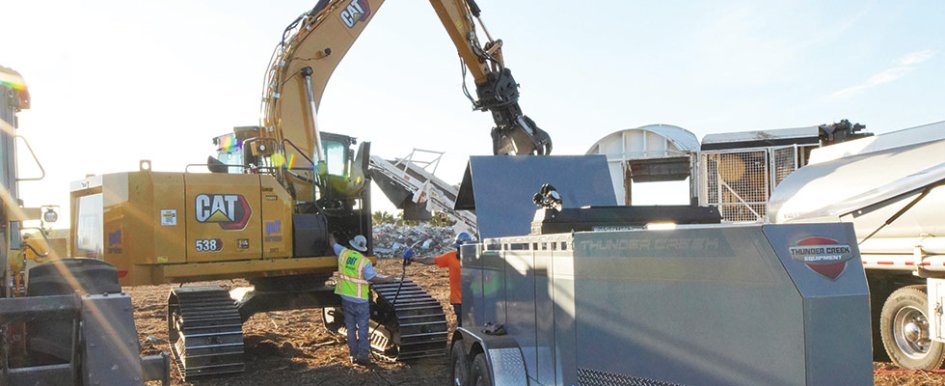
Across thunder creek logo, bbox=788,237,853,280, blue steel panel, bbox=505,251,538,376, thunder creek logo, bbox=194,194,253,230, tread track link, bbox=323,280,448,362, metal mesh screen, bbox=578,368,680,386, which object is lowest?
tread track link, bbox=323,280,448,362

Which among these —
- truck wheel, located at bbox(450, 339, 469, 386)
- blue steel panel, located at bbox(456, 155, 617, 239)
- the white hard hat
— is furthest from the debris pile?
truck wheel, located at bbox(450, 339, 469, 386)

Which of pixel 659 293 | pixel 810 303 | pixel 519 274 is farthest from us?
pixel 519 274

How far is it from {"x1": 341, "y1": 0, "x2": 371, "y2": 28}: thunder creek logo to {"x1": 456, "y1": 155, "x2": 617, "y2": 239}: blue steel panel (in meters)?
3.80

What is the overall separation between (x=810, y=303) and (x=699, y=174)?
1161 cm

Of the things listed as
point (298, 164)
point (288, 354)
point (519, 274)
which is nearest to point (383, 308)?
point (288, 354)

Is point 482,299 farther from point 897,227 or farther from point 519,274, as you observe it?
point 897,227

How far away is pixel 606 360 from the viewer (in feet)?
12.2

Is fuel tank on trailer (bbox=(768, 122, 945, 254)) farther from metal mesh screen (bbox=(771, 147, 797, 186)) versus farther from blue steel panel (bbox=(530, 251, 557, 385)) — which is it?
metal mesh screen (bbox=(771, 147, 797, 186))

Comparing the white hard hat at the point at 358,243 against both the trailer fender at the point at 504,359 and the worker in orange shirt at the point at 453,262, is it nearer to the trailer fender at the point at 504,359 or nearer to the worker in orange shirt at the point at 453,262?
the worker in orange shirt at the point at 453,262

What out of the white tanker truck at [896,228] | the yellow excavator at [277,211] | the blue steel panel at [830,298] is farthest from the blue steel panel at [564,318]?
the yellow excavator at [277,211]

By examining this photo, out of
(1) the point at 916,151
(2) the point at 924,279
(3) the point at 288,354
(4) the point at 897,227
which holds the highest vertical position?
(1) the point at 916,151

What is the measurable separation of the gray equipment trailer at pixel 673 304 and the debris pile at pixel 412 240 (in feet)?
74.3

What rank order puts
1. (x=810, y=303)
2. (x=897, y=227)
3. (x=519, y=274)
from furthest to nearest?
(x=897, y=227)
(x=519, y=274)
(x=810, y=303)

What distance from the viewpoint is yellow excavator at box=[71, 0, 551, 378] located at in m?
8.05
